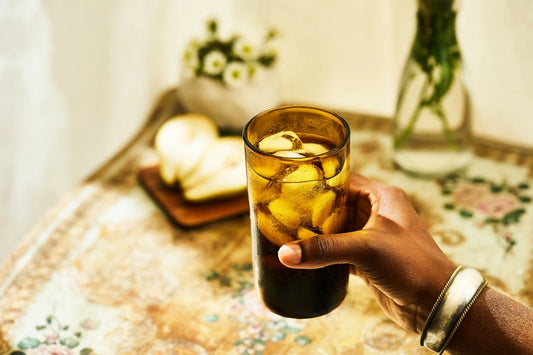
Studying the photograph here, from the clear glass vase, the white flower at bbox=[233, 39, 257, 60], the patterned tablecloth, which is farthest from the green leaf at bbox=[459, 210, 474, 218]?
the white flower at bbox=[233, 39, 257, 60]

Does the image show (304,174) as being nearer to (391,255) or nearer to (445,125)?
(391,255)

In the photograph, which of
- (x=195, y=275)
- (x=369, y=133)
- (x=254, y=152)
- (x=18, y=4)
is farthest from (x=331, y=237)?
(x=18, y=4)

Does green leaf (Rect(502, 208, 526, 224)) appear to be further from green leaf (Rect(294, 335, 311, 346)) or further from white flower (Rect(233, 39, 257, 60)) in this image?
white flower (Rect(233, 39, 257, 60))

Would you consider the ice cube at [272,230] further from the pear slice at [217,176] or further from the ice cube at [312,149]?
the pear slice at [217,176]

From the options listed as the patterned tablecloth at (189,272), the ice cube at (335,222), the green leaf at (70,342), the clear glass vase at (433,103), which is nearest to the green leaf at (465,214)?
the patterned tablecloth at (189,272)

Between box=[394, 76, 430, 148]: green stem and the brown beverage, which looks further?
box=[394, 76, 430, 148]: green stem
